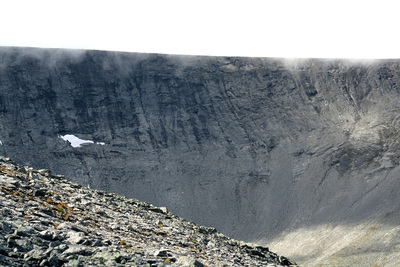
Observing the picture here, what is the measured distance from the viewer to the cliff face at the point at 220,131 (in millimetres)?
117500

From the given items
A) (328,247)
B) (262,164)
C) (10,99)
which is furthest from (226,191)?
(10,99)

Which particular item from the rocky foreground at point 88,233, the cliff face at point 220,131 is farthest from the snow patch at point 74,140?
the rocky foreground at point 88,233

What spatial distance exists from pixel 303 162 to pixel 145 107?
45.5m

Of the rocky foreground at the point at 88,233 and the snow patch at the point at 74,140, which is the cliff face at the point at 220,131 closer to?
the snow patch at the point at 74,140

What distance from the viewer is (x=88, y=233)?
85.7 feet

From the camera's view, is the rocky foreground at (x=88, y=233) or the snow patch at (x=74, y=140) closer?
the rocky foreground at (x=88, y=233)

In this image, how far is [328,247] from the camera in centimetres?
9600

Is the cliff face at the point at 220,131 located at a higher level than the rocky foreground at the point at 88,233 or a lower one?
higher

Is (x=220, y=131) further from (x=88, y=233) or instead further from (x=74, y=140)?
(x=88, y=233)

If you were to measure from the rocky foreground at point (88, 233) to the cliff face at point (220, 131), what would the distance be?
7013 centimetres

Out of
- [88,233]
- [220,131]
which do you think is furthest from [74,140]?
[88,233]

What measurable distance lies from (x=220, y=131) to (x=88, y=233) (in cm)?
11603

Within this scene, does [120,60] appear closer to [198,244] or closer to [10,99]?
[10,99]

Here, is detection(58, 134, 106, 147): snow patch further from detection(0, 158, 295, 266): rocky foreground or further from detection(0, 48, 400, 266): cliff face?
detection(0, 158, 295, 266): rocky foreground
